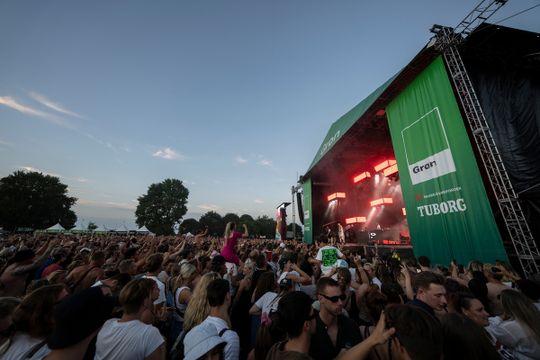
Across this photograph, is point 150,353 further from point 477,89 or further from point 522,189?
point 477,89

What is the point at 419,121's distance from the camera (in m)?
9.28

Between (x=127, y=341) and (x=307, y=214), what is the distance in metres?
20.7

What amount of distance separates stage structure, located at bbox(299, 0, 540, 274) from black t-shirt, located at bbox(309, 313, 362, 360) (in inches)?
278

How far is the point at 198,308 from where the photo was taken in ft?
8.42

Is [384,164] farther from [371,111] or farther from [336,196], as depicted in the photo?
[371,111]

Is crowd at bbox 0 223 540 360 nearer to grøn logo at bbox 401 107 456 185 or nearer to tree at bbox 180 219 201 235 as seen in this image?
grøn logo at bbox 401 107 456 185

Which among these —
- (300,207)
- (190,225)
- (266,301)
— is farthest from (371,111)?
(190,225)

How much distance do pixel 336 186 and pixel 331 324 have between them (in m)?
21.0

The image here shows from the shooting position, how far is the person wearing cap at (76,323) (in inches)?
61.1

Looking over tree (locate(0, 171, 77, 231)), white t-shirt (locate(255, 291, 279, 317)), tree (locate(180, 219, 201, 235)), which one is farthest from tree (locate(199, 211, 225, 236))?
white t-shirt (locate(255, 291, 279, 317))

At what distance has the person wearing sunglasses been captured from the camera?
2059 mm

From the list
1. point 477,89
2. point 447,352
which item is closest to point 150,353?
point 447,352

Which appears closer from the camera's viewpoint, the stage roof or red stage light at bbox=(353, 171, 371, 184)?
the stage roof

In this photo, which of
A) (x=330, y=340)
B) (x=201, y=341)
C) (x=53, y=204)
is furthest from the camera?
(x=53, y=204)
